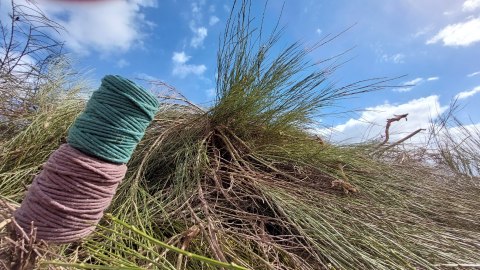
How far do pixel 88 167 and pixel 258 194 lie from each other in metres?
0.58

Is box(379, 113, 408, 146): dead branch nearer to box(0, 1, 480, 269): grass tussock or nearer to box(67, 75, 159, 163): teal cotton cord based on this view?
box(0, 1, 480, 269): grass tussock

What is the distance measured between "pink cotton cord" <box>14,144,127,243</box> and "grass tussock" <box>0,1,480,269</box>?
0.18 feet

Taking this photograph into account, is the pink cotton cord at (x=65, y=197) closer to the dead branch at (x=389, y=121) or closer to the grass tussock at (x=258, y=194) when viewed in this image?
the grass tussock at (x=258, y=194)

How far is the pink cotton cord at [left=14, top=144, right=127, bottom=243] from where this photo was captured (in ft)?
2.32

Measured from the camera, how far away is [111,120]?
29.5 inches

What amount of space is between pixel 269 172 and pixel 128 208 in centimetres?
53

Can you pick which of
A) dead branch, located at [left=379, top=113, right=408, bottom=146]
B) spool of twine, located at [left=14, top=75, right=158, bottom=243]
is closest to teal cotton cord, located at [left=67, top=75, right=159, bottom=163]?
spool of twine, located at [left=14, top=75, right=158, bottom=243]

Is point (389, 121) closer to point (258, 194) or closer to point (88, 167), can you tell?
point (258, 194)

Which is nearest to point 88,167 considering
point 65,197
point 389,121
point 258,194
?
point 65,197

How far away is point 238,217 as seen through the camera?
108 cm

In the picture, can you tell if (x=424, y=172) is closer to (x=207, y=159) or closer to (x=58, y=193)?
(x=207, y=159)

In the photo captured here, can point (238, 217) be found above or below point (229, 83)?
below

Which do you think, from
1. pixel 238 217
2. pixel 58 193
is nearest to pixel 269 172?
pixel 238 217

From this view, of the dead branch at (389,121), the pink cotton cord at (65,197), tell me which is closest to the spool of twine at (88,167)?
the pink cotton cord at (65,197)
